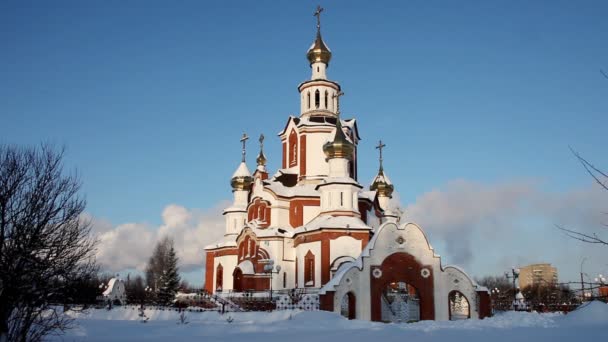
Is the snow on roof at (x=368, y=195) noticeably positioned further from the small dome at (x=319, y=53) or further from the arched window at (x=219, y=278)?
the arched window at (x=219, y=278)

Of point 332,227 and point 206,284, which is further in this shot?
point 206,284

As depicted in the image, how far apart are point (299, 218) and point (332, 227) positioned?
527 cm

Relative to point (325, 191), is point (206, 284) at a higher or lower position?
lower

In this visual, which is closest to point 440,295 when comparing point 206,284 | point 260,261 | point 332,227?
point 332,227

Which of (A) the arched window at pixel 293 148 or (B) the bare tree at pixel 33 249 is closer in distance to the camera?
(B) the bare tree at pixel 33 249

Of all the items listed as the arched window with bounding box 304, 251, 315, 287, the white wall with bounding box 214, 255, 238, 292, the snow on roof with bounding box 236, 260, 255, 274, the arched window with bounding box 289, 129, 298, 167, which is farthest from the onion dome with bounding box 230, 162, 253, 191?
the arched window with bounding box 304, 251, 315, 287

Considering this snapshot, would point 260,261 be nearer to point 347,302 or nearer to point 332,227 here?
point 332,227

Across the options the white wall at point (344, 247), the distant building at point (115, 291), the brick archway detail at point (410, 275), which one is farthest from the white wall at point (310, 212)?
the distant building at point (115, 291)

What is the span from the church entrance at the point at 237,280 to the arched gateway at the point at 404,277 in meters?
11.1

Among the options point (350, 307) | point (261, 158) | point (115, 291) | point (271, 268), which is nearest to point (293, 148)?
point (261, 158)

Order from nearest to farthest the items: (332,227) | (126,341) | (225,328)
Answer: (126,341) < (225,328) < (332,227)

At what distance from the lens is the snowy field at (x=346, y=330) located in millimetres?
15867

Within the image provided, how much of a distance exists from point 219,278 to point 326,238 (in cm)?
1204

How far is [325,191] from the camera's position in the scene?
34.6m
